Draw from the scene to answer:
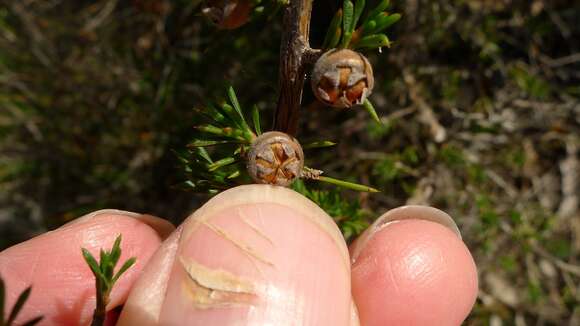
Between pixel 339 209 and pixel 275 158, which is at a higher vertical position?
pixel 275 158

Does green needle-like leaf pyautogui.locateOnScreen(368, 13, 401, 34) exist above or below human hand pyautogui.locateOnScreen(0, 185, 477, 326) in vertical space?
above

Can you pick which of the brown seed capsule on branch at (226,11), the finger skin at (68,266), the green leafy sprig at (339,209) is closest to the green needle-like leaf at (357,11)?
the brown seed capsule on branch at (226,11)

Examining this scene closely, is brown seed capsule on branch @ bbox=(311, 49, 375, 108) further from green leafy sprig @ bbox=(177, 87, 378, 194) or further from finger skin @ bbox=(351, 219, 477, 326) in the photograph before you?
finger skin @ bbox=(351, 219, 477, 326)

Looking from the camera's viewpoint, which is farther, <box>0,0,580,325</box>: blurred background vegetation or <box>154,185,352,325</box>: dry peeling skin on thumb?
<box>0,0,580,325</box>: blurred background vegetation

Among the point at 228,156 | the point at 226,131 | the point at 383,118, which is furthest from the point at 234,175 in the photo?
the point at 383,118

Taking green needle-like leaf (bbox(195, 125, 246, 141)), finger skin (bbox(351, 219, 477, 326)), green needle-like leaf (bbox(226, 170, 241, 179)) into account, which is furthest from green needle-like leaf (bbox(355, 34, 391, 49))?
finger skin (bbox(351, 219, 477, 326))

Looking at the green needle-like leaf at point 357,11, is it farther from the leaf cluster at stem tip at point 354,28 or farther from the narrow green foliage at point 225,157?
the narrow green foliage at point 225,157

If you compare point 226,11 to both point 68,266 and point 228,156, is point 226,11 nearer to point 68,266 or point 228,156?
point 228,156

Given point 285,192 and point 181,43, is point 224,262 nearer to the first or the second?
point 285,192
